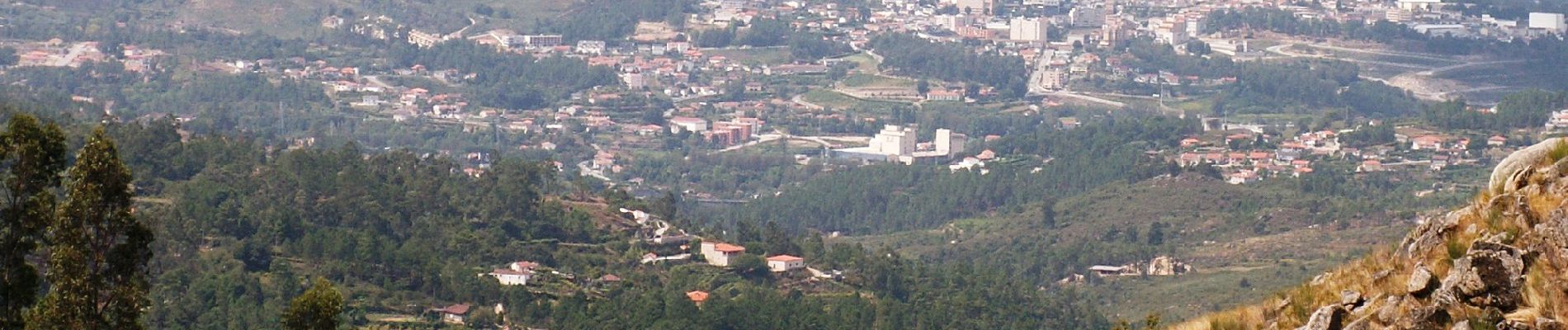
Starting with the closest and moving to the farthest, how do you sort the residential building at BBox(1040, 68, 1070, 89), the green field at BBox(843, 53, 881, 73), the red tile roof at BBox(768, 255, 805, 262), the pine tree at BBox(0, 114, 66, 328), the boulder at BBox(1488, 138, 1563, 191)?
the boulder at BBox(1488, 138, 1563, 191)
the pine tree at BBox(0, 114, 66, 328)
the red tile roof at BBox(768, 255, 805, 262)
the residential building at BBox(1040, 68, 1070, 89)
the green field at BBox(843, 53, 881, 73)

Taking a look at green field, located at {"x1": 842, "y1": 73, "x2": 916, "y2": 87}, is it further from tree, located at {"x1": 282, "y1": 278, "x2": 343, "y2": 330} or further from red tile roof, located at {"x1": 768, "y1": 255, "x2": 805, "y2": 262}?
tree, located at {"x1": 282, "y1": 278, "x2": 343, "y2": 330}

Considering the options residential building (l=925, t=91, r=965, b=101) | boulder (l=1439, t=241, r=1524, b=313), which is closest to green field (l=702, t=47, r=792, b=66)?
residential building (l=925, t=91, r=965, b=101)

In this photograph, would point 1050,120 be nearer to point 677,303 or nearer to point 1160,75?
point 1160,75

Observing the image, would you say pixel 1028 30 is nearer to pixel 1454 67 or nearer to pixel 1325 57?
pixel 1325 57

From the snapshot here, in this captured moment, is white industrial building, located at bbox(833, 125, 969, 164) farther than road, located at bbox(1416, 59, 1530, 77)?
No

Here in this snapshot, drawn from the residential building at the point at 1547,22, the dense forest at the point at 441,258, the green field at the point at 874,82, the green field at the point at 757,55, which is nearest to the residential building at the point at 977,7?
the green field at the point at 757,55

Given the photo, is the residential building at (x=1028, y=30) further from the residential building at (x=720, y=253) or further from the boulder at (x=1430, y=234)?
the boulder at (x=1430, y=234)

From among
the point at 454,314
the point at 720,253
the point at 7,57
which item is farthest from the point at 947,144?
the point at 454,314
